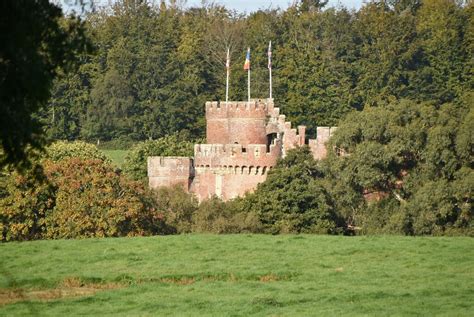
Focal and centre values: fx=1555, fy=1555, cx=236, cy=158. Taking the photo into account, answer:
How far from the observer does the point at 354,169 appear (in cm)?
5350

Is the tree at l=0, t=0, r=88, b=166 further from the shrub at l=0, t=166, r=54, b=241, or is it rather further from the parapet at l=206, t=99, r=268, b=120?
the parapet at l=206, t=99, r=268, b=120

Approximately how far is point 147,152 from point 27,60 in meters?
49.7

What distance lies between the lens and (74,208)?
43.7m

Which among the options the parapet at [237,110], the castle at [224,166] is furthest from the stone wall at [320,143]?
the parapet at [237,110]

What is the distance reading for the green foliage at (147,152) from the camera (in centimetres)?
6288

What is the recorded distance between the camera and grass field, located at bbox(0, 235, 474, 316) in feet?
74.1

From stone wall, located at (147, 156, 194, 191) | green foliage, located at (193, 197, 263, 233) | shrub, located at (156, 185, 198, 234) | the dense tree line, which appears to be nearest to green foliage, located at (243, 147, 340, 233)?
green foliage, located at (193, 197, 263, 233)

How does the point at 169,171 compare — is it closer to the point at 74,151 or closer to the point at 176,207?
the point at 74,151

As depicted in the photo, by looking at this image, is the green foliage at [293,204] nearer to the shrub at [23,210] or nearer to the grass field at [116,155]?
the shrub at [23,210]

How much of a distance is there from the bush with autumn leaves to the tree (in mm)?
26762

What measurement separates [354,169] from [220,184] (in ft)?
A: 26.2

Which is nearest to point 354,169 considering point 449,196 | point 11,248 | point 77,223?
point 449,196

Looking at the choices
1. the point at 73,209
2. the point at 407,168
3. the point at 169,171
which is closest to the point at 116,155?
the point at 169,171

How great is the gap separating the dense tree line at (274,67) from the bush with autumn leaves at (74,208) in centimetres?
3320
